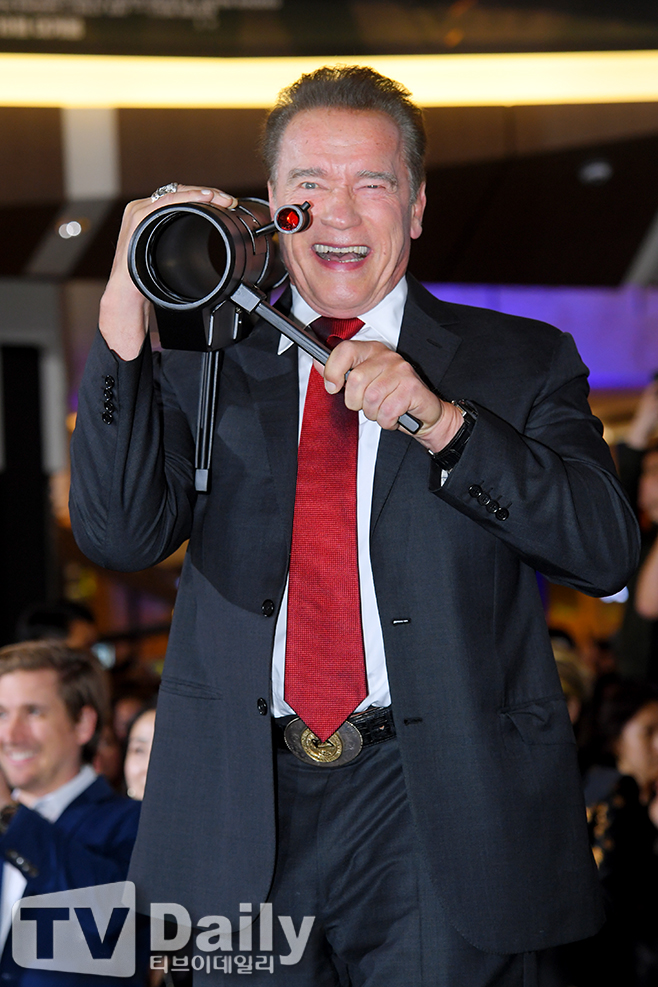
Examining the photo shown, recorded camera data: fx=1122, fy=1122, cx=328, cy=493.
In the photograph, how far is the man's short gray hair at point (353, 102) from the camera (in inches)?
56.5

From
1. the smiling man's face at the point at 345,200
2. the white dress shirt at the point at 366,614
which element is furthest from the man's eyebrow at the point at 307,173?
the white dress shirt at the point at 366,614

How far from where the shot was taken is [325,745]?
1.33 metres

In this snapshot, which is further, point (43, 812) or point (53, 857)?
point (43, 812)

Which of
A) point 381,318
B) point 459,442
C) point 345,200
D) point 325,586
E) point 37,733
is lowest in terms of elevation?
point 37,733

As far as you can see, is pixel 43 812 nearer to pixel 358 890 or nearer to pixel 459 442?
pixel 358 890

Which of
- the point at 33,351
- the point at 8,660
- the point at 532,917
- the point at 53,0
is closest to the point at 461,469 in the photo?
the point at 532,917

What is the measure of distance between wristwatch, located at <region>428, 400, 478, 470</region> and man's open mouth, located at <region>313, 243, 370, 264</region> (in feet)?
0.92

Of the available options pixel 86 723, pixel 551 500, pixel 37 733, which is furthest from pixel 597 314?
pixel 551 500

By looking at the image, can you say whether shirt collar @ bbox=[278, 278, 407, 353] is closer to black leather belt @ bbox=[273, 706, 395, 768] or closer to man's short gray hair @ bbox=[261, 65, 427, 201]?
man's short gray hair @ bbox=[261, 65, 427, 201]

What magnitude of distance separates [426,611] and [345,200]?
1.73 feet

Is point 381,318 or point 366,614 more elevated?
point 381,318

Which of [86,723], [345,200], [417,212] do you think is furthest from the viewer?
[86,723]

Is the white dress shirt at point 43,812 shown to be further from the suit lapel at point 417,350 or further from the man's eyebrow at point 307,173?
the man's eyebrow at point 307,173

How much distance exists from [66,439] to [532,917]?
4663 millimetres
